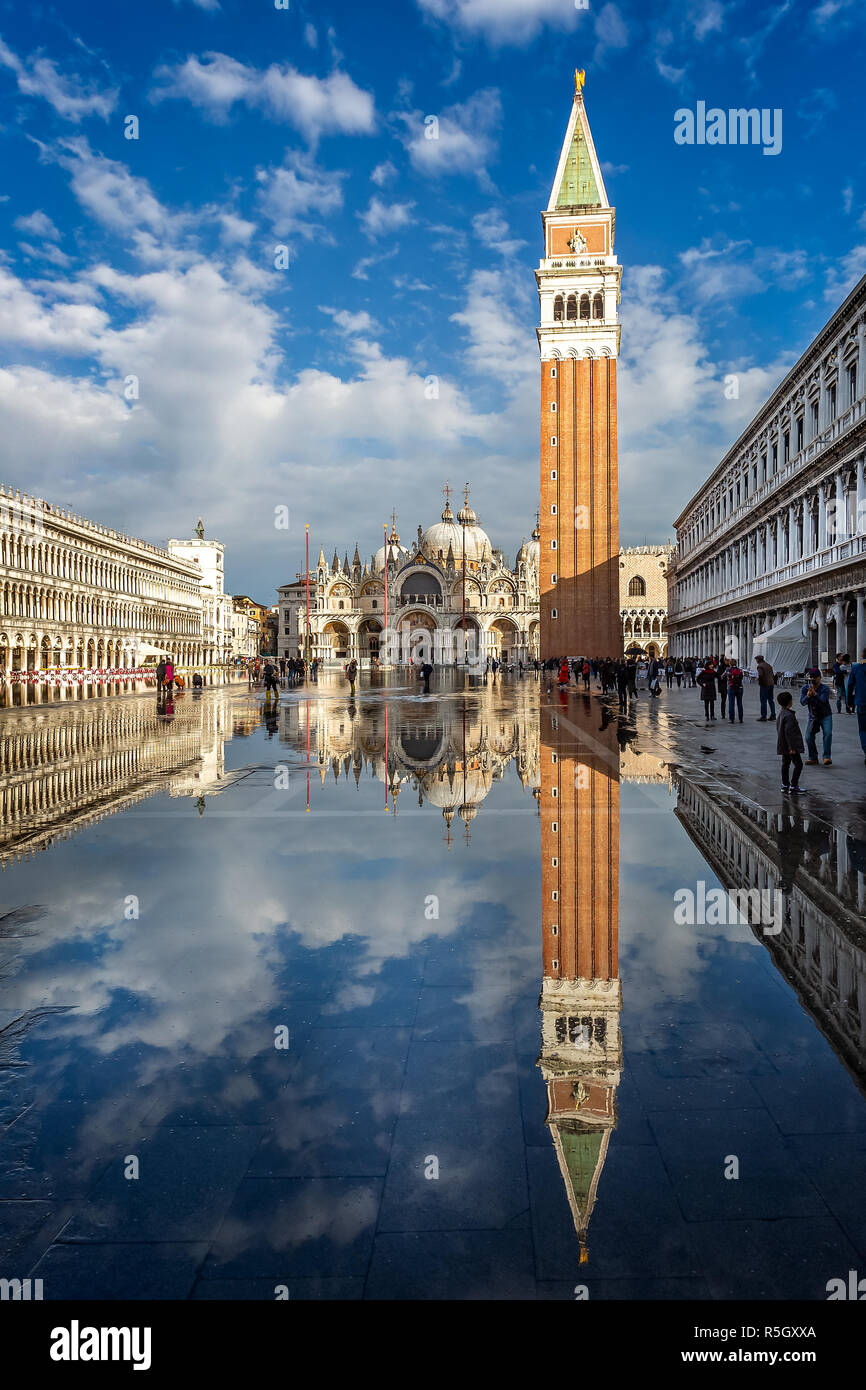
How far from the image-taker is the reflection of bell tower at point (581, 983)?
3117 mm

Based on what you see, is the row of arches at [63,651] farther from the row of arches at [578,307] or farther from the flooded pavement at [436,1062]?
the flooded pavement at [436,1062]

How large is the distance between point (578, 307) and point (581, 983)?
67.2m

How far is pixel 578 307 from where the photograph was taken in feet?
205

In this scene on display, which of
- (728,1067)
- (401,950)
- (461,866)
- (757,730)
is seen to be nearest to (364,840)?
Result: (461,866)

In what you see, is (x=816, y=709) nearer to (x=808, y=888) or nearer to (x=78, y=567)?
(x=808, y=888)

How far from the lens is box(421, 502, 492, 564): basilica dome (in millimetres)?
117938

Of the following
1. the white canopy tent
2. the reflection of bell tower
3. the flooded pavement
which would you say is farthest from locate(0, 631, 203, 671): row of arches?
the flooded pavement

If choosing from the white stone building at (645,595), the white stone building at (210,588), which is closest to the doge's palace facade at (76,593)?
the white stone building at (210,588)

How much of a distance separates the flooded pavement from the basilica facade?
94347 millimetres

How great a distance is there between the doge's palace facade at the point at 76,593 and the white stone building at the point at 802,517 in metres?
44.8

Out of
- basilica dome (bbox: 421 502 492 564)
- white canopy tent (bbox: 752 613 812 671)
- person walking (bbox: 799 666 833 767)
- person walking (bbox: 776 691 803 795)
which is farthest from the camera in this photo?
basilica dome (bbox: 421 502 492 564)

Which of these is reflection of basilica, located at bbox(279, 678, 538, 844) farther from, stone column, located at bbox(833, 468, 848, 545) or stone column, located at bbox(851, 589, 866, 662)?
stone column, located at bbox(833, 468, 848, 545)

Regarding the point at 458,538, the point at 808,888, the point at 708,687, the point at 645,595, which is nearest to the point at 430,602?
the point at 458,538

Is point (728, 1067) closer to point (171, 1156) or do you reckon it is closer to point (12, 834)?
point (171, 1156)
